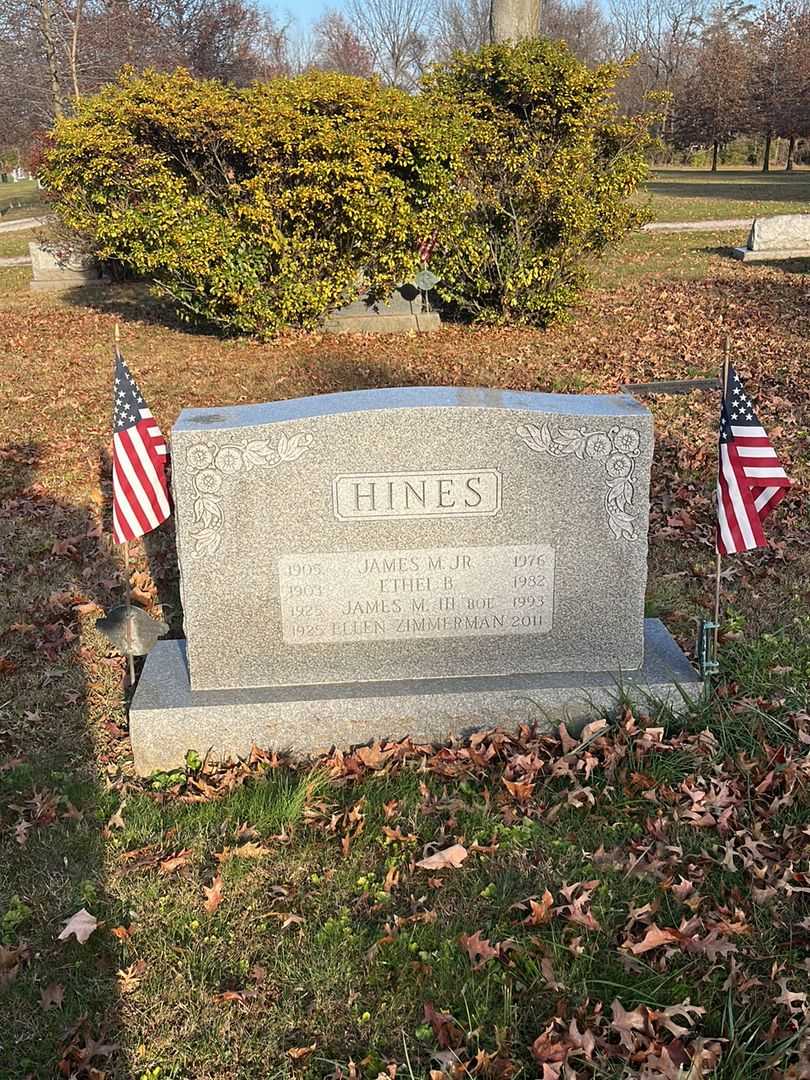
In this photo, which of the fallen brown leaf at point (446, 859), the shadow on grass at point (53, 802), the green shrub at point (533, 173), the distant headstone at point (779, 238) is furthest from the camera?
the distant headstone at point (779, 238)

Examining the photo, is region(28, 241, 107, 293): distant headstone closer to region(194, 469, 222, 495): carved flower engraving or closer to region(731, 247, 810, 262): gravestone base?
region(731, 247, 810, 262): gravestone base

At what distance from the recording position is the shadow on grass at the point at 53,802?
2998 mm

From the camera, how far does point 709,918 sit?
10.6 feet

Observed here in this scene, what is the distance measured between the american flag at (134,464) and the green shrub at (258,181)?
703 cm

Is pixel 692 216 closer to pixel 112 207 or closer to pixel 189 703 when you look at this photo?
pixel 112 207

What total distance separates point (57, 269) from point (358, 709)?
53.7 ft

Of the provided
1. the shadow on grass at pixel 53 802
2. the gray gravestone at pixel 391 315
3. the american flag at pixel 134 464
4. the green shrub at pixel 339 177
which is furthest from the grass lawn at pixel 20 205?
the american flag at pixel 134 464

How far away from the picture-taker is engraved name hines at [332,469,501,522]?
406 centimetres

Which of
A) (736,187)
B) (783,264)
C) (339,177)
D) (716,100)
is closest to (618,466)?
(339,177)

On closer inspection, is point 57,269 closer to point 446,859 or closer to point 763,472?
point 763,472

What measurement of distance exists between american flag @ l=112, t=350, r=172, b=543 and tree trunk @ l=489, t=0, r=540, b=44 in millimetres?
12626

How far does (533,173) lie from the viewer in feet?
37.3

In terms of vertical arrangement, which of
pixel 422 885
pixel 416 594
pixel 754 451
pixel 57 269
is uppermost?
pixel 754 451

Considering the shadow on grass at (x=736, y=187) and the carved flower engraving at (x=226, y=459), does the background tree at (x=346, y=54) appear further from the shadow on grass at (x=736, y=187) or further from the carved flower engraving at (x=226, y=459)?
the carved flower engraving at (x=226, y=459)
